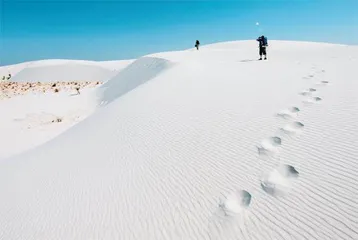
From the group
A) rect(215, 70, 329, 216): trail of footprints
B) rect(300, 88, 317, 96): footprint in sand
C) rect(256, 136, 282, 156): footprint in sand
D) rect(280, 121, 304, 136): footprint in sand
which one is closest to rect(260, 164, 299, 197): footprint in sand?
rect(215, 70, 329, 216): trail of footprints

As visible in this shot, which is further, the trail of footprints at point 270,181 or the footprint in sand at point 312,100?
the footprint in sand at point 312,100

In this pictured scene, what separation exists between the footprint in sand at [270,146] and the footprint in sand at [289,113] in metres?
0.86

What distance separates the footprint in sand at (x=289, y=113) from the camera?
4412 millimetres

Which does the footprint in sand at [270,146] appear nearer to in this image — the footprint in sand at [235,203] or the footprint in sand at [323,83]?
the footprint in sand at [235,203]

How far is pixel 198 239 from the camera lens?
2346mm

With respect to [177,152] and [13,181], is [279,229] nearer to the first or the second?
[177,152]

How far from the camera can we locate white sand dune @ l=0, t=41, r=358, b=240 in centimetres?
241

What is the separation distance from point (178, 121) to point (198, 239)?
9.96 ft

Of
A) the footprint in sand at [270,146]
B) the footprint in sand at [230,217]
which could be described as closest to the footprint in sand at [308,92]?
the footprint in sand at [270,146]

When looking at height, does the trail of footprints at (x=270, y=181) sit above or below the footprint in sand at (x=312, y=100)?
below

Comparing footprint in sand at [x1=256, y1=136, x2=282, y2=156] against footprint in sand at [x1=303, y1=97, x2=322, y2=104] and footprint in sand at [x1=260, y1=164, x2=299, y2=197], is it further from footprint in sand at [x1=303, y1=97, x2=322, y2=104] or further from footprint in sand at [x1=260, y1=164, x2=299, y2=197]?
footprint in sand at [x1=303, y1=97, x2=322, y2=104]

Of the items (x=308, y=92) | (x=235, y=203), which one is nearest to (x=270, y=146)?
(x=235, y=203)

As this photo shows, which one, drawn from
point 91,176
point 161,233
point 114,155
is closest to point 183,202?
point 161,233

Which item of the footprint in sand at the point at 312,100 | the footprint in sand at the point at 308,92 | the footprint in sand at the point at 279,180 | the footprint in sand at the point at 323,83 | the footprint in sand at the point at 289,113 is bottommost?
the footprint in sand at the point at 323,83
